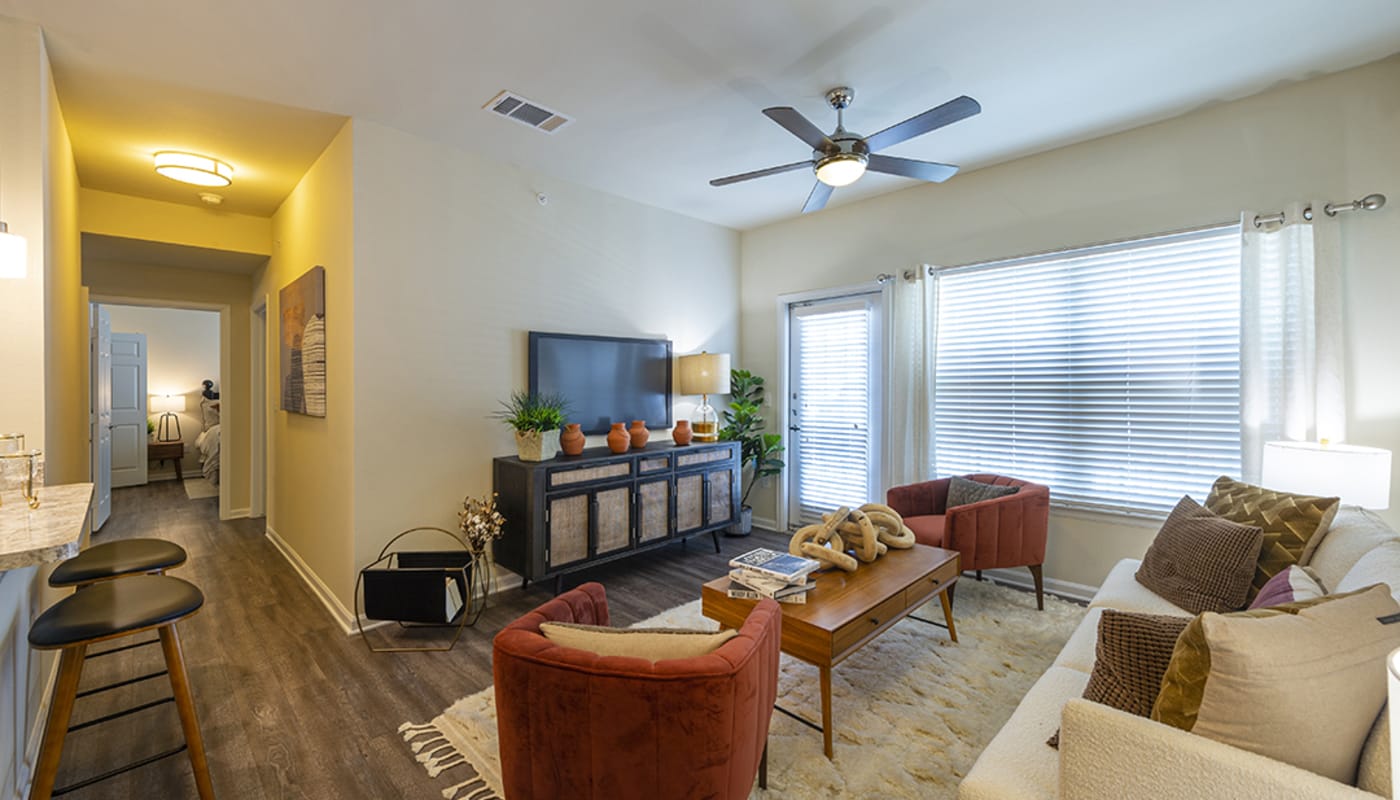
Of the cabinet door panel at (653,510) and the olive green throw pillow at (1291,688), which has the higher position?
the olive green throw pillow at (1291,688)

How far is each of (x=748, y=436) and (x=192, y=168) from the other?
4.34m

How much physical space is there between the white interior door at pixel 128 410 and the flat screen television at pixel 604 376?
22.9 feet

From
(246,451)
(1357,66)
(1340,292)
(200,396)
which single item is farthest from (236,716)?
(200,396)

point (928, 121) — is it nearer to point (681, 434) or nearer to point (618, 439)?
point (618, 439)

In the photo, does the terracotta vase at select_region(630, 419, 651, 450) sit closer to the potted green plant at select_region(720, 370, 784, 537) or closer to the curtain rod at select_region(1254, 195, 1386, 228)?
the potted green plant at select_region(720, 370, 784, 537)

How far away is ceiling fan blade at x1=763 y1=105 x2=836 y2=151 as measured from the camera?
2.37 m

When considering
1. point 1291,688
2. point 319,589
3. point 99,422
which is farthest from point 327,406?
point 1291,688

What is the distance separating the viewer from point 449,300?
11.4ft

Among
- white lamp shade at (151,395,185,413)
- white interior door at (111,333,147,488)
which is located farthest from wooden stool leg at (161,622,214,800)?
white lamp shade at (151,395,185,413)

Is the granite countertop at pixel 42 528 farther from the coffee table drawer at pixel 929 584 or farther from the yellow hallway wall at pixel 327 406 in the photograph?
the coffee table drawer at pixel 929 584

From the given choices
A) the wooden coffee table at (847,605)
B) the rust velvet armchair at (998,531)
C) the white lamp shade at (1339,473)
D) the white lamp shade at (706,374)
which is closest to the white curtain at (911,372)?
the rust velvet armchair at (998,531)

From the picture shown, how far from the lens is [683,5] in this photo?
2.22 meters

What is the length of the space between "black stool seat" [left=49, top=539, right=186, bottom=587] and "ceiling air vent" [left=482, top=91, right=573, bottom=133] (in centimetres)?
247

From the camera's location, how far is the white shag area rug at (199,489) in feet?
22.1
